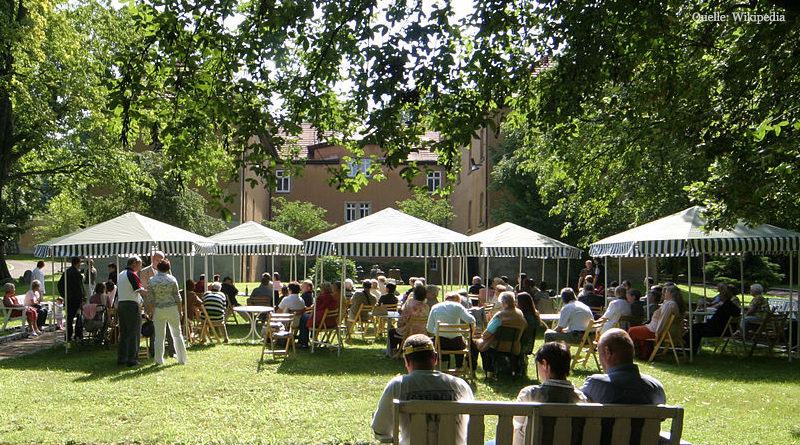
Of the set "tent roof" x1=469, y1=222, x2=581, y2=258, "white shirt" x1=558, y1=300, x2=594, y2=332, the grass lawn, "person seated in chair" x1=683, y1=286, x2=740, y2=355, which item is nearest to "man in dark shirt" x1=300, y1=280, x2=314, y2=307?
the grass lawn

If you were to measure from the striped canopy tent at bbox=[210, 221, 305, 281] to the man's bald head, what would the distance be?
1416 cm

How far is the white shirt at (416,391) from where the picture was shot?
4402 mm

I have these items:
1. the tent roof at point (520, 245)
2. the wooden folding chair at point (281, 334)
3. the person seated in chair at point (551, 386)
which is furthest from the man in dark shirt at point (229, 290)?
the person seated in chair at point (551, 386)

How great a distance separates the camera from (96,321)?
13000mm

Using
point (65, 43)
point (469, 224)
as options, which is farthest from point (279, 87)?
point (469, 224)

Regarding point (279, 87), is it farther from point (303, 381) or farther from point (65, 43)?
point (65, 43)

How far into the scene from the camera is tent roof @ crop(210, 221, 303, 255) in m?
19.1

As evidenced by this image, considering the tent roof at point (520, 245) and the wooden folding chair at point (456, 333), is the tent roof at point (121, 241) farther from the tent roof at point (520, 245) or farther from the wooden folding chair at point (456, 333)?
the tent roof at point (520, 245)

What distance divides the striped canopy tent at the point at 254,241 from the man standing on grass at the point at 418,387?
13794mm

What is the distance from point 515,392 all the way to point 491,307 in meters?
4.99

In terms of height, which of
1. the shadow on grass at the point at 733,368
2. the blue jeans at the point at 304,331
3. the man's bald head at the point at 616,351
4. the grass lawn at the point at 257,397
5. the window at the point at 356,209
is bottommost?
the shadow on grass at the point at 733,368

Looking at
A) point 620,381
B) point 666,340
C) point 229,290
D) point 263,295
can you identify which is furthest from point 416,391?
point 229,290

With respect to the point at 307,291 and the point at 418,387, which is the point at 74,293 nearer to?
the point at 307,291

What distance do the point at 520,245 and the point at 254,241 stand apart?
23.6ft
